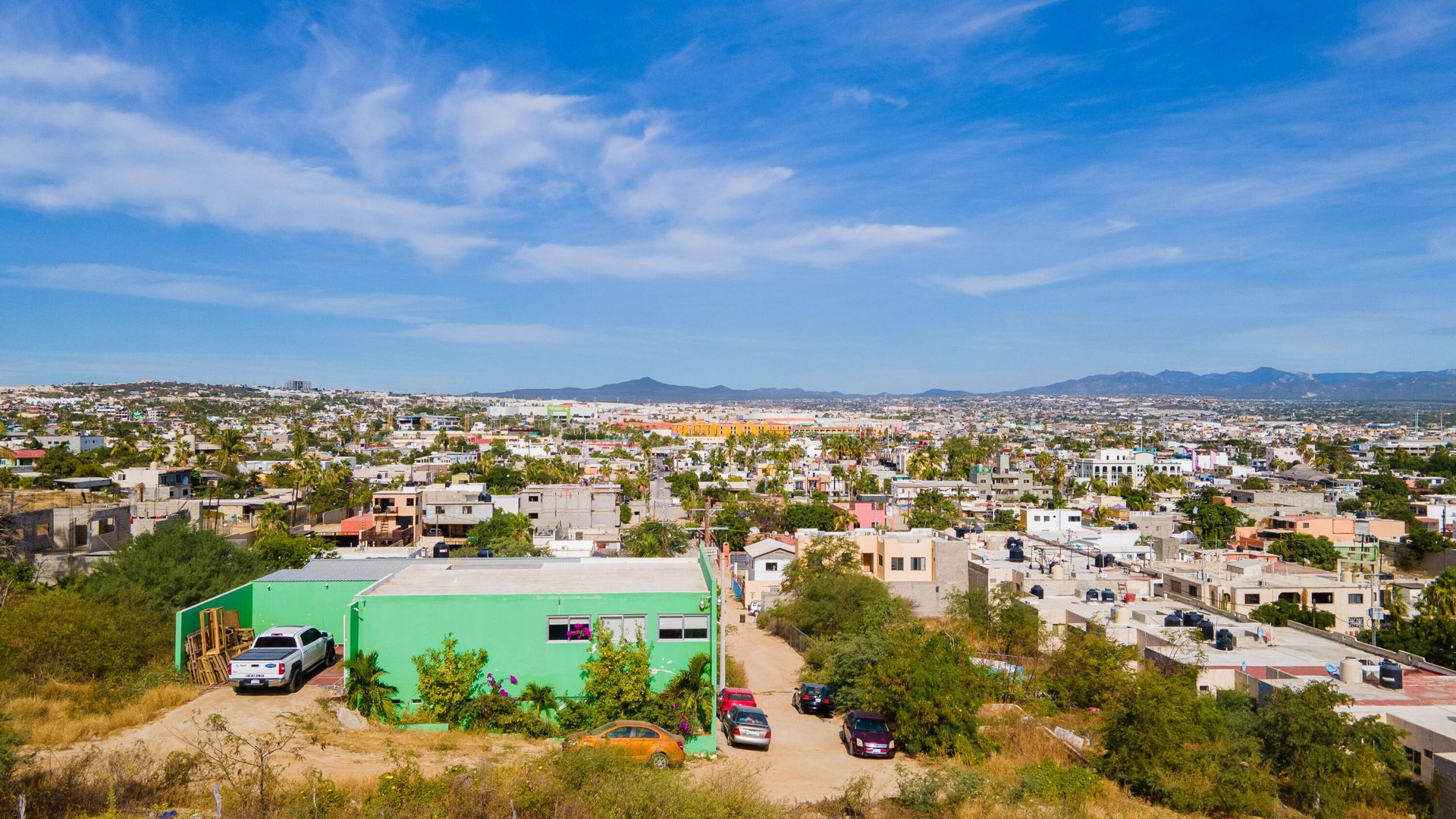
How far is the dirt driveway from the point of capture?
48.8 ft

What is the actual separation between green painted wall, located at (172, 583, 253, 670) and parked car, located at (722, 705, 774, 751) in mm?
10594

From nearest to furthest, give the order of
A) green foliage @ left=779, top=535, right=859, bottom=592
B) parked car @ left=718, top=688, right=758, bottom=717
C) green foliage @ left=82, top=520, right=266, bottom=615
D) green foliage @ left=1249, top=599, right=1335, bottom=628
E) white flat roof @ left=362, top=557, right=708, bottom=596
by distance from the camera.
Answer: white flat roof @ left=362, top=557, right=708, bottom=596 < parked car @ left=718, top=688, right=758, bottom=717 < green foliage @ left=82, top=520, right=266, bottom=615 < green foliage @ left=1249, top=599, right=1335, bottom=628 < green foliage @ left=779, top=535, right=859, bottom=592

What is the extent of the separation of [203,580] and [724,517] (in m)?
43.2

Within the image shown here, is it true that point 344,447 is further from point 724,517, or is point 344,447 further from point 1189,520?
point 1189,520

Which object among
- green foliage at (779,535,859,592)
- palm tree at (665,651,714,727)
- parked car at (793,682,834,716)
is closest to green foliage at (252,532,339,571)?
green foliage at (779,535,859,592)

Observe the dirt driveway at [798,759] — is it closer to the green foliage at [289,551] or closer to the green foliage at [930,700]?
the green foliage at [930,700]

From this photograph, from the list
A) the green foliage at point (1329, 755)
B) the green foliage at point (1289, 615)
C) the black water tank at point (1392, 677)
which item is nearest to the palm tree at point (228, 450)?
the green foliage at point (1289, 615)

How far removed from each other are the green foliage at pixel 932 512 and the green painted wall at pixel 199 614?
154 ft

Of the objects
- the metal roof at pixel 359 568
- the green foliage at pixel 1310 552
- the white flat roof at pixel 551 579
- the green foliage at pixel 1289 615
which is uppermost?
the white flat roof at pixel 551 579

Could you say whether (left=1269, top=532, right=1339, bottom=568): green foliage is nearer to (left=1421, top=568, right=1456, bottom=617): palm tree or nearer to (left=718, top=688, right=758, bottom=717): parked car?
(left=1421, top=568, right=1456, bottom=617): palm tree

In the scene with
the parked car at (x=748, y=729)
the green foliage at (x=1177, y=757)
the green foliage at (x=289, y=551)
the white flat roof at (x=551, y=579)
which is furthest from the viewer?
the green foliage at (x=289, y=551)

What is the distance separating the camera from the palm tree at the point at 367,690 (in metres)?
15.6

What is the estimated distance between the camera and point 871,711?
19.2 meters

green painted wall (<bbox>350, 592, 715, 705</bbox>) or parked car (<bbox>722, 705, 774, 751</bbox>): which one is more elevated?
green painted wall (<bbox>350, 592, 715, 705</bbox>)
